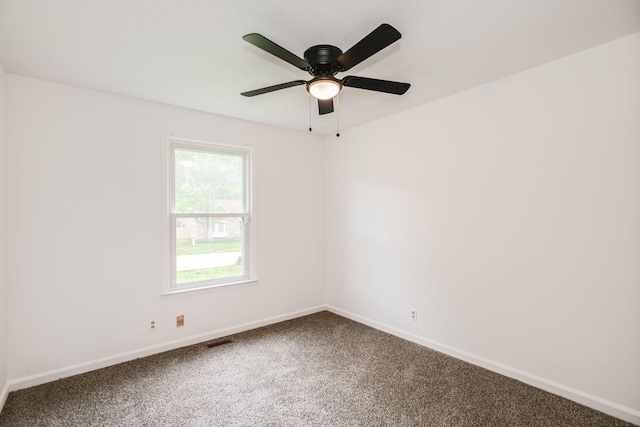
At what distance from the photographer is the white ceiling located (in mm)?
1777

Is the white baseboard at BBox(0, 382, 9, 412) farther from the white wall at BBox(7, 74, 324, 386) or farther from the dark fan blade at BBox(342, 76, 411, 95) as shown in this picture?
the dark fan blade at BBox(342, 76, 411, 95)

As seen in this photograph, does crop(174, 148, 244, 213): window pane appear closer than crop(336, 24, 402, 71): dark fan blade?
No

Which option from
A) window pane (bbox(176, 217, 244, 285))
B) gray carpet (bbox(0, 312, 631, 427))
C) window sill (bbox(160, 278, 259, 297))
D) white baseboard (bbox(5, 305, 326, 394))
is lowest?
gray carpet (bbox(0, 312, 631, 427))

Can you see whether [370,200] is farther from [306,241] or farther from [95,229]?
[95,229]

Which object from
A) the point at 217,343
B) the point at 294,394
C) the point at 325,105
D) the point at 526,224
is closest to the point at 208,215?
the point at 217,343

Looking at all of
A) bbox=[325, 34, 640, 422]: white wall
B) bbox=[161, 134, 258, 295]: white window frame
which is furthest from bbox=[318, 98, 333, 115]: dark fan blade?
bbox=[161, 134, 258, 295]: white window frame

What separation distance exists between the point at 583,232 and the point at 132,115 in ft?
12.9

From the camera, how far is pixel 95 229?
2.86 m

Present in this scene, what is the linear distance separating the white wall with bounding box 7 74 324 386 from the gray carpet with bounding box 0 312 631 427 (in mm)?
301

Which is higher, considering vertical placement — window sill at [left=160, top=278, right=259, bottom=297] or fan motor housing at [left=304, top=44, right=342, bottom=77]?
fan motor housing at [left=304, top=44, right=342, bottom=77]

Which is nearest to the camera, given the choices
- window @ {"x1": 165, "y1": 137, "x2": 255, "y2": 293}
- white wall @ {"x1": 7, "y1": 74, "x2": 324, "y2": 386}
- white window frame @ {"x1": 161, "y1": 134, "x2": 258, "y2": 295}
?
white wall @ {"x1": 7, "y1": 74, "x2": 324, "y2": 386}

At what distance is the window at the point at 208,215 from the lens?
3.37 meters

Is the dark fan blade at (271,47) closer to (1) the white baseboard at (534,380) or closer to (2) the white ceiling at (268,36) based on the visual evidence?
(2) the white ceiling at (268,36)

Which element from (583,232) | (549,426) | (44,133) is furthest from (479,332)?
(44,133)
